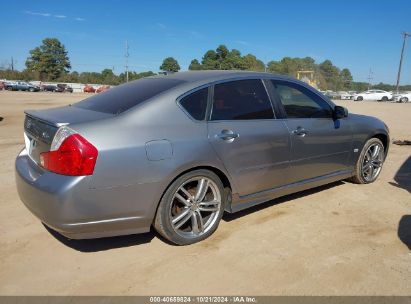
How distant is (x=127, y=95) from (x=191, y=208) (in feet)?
4.12

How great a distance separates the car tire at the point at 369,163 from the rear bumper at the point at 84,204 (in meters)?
3.40

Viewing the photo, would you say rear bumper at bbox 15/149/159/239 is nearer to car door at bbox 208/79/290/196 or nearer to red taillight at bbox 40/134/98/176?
red taillight at bbox 40/134/98/176

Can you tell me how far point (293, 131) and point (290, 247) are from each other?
52.0 inches

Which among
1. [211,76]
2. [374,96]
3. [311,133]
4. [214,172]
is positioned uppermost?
[374,96]

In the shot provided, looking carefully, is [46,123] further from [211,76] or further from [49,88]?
[49,88]

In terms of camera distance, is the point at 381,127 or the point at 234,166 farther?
the point at 381,127

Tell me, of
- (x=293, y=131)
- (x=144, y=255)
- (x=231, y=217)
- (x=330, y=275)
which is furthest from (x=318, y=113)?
(x=144, y=255)

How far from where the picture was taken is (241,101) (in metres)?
3.97

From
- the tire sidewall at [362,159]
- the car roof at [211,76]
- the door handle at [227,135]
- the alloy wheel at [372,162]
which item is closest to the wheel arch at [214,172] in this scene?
the door handle at [227,135]

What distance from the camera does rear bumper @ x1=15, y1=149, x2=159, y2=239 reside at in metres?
2.91

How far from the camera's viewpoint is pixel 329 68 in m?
131

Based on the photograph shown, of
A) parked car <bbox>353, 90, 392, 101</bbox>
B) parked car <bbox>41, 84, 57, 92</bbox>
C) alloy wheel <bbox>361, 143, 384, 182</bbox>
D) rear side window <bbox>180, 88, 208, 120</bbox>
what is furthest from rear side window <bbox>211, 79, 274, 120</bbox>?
parked car <bbox>41, 84, 57, 92</bbox>

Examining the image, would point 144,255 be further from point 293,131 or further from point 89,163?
point 293,131

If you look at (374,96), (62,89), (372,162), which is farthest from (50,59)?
Result: (372,162)
